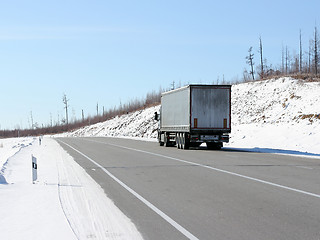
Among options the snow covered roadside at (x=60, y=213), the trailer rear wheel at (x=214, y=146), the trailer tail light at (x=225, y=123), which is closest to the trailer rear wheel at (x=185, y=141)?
the trailer rear wheel at (x=214, y=146)

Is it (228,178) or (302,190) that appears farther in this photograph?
(228,178)

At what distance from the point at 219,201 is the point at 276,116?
121ft

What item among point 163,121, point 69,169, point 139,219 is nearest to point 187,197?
point 139,219

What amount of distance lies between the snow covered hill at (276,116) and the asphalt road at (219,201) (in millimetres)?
14737

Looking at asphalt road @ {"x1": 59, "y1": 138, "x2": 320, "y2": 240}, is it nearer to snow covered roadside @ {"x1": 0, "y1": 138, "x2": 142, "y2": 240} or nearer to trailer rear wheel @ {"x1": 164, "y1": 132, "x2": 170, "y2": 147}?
snow covered roadside @ {"x1": 0, "y1": 138, "x2": 142, "y2": 240}

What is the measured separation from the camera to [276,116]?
44.1 metres

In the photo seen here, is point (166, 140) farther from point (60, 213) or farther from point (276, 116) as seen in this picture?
point (60, 213)

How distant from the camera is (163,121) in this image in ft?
111

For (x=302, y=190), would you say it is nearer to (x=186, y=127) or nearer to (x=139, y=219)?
(x=139, y=219)

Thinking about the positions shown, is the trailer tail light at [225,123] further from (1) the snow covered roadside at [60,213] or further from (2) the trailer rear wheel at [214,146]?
(1) the snow covered roadside at [60,213]

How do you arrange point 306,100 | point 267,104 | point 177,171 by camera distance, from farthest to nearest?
point 267,104, point 306,100, point 177,171

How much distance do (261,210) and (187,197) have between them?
2030 mm

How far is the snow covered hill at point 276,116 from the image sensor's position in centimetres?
3162

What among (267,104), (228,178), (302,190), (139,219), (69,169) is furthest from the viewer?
(267,104)
